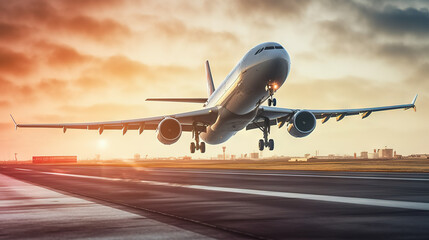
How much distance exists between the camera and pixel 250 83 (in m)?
28.6

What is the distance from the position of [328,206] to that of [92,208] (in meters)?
5.45

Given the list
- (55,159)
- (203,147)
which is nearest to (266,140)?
(203,147)

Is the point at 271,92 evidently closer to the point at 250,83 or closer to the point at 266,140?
the point at 250,83

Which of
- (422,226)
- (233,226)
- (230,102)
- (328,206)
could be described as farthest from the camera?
(230,102)

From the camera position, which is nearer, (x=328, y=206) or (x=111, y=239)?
(x=111, y=239)

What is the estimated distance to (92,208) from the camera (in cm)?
960

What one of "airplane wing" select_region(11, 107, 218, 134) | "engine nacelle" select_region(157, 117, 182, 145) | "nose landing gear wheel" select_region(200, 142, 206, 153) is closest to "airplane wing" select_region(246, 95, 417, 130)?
"airplane wing" select_region(11, 107, 218, 134)

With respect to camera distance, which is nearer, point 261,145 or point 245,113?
point 245,113

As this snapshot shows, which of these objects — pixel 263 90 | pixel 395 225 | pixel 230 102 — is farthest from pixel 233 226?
pixel 230 102

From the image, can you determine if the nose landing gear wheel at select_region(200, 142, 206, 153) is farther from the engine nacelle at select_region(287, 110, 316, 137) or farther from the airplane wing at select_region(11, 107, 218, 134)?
the engine nacelle at select_region(287, 110, 316, 137)

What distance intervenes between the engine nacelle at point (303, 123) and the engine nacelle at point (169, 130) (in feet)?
33.9

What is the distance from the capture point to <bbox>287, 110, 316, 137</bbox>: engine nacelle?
121ft

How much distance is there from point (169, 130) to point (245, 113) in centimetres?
704

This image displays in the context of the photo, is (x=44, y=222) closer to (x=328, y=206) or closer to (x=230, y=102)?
(x=328, y=206)
